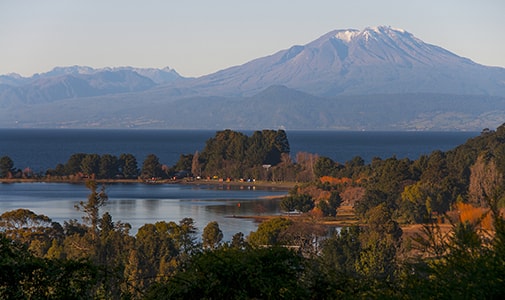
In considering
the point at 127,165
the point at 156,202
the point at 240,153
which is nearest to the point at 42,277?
the point at 156,202

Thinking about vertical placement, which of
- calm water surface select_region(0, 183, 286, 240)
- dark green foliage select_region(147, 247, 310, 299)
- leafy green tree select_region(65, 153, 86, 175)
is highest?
dark green foliage select_region(147, 247, 310, 299)

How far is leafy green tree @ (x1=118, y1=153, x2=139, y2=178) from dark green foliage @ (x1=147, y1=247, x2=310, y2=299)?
87.2 meters

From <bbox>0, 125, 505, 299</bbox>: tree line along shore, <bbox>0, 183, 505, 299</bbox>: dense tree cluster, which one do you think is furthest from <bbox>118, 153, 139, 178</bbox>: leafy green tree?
<bbox>0, 183, 505, 299</bbox>: dense tree cluster

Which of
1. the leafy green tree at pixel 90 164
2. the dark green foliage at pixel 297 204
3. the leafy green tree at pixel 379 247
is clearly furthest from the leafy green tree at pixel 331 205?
the leafy green tree at pixel 90 164

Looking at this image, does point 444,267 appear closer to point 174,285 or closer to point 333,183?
point 174,285

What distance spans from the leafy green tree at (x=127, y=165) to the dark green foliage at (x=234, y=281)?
3432 inches

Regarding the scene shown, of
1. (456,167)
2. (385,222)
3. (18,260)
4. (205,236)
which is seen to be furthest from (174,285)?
(456,167)

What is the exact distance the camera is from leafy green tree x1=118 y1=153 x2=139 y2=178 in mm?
99000

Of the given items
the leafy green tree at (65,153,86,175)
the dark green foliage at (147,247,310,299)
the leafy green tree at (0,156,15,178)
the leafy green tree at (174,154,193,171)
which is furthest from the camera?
the leafy green tree at (174,154,193,171)

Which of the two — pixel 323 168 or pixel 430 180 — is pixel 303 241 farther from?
pixel 323 168

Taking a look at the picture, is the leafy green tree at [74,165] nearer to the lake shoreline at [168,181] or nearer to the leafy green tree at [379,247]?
the lake shoreline at [168,181]

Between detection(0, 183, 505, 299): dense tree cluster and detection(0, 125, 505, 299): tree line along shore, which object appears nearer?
detection(0, 183, 505, 299): dense tree cluster

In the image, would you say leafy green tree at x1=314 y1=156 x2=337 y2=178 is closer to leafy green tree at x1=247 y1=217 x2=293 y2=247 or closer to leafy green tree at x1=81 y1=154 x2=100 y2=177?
leafy green tree at x1=81 y1=154 x2=100 y2=177

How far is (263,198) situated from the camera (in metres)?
76.8
